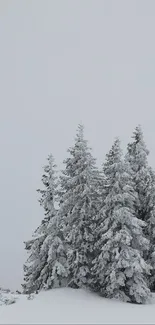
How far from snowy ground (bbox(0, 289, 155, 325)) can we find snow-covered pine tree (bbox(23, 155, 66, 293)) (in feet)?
5.65

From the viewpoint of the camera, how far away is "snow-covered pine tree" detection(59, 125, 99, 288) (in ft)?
78.8

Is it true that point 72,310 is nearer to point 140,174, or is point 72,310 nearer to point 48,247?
point 48,247

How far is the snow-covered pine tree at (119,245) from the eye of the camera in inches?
870

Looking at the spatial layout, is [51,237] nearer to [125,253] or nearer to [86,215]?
[86,215]

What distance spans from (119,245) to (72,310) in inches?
222

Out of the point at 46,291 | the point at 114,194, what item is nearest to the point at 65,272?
the point at 46,291

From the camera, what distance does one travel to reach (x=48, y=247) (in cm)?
2512

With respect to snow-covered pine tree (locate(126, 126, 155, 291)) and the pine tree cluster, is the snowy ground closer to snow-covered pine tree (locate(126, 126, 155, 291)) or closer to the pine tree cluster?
the pine tree cluster

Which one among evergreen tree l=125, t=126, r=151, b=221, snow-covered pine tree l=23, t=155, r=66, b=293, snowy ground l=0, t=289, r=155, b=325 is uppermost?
evergreen tree l=125, t=126, r=151, b=221

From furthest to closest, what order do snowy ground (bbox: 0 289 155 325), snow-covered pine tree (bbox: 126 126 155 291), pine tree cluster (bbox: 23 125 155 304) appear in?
snow-covered pine tree (bbox: 126 126 155 291)
pine tree cluster (bbox: 23 125 155 304)
snowy ground (bbox: 0 289 155 325)

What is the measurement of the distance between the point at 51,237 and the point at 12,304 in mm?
5556

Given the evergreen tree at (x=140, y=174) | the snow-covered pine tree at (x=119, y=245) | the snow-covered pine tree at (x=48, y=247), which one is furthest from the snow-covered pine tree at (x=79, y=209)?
the evergreen tree at (x=140, y=174)

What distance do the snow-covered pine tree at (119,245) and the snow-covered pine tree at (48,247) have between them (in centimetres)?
276

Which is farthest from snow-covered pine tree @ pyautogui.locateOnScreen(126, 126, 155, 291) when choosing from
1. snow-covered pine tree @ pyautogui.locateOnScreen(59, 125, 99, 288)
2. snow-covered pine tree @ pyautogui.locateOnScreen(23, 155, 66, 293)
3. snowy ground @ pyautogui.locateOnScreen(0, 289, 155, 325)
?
snow-covered pine tree @ pyautogui.locateOnScreen(23, 155, 66, 293)
